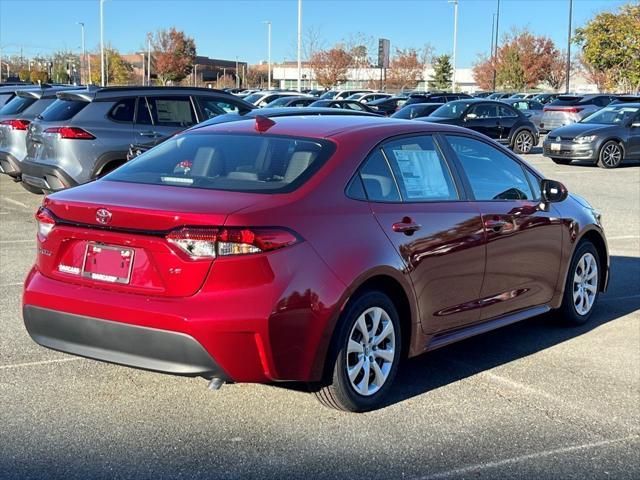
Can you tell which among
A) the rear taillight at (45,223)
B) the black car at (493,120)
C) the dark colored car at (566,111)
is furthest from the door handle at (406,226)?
the dark colored car at (566,111)

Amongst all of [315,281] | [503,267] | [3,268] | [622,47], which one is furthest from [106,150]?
[622,47]

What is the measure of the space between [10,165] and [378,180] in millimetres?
10362

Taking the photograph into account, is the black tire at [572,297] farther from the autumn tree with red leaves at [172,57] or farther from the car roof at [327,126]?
the autumn tree with red leaves at [172,57]

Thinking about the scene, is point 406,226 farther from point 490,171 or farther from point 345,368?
point 490,171

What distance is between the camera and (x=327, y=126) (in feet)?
17.3

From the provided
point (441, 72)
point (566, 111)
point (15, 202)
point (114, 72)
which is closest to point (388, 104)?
point (566, 111)

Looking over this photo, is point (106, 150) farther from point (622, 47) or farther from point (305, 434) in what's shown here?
point (622, 47)

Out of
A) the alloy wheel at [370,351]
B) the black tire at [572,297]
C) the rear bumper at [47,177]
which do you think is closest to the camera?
the alloy wheel at [370,351]

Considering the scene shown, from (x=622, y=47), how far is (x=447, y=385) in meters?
49.3

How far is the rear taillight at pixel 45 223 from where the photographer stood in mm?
4586

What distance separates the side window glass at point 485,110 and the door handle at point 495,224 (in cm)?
1913

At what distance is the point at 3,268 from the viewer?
834 cm

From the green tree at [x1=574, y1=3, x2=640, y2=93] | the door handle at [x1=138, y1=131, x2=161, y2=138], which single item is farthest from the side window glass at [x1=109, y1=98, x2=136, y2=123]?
the green tree at [x1=574, y1=3, x2=640, y2=93]

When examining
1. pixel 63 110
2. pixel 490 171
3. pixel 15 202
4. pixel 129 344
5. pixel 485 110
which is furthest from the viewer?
pixel 485 110
